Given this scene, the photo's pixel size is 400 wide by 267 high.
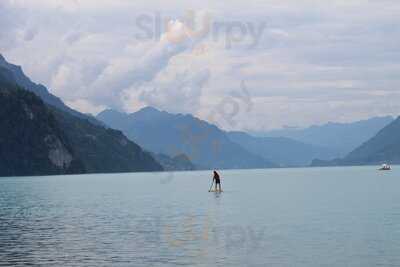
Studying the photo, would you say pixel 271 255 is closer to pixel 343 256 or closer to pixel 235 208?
pixel 343 256

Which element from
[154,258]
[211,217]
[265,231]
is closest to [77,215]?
[211,217]

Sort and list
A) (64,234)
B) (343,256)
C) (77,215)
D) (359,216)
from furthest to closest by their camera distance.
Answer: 1. (77,215)
2. (359,216)
3. (64,234)
4. (343,256)

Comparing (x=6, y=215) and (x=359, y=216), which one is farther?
(x=6, y=215)

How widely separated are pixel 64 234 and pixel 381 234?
102 ft

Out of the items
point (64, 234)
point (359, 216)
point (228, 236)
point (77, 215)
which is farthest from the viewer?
point (77, 215)

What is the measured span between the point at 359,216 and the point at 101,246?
39234 millimetres

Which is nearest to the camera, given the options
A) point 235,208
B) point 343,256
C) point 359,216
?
point 343,256

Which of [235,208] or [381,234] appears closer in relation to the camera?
[381,234]

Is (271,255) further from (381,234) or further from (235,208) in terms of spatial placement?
(235,208)

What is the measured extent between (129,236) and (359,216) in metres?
33.6

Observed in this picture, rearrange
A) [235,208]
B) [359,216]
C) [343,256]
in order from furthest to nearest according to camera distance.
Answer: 1. [235,208]
2. [359,216]
3. [343,256]

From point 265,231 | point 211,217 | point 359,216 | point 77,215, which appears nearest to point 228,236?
point 265,231

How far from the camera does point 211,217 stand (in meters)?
84.3

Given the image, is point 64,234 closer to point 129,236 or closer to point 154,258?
point 129,236
